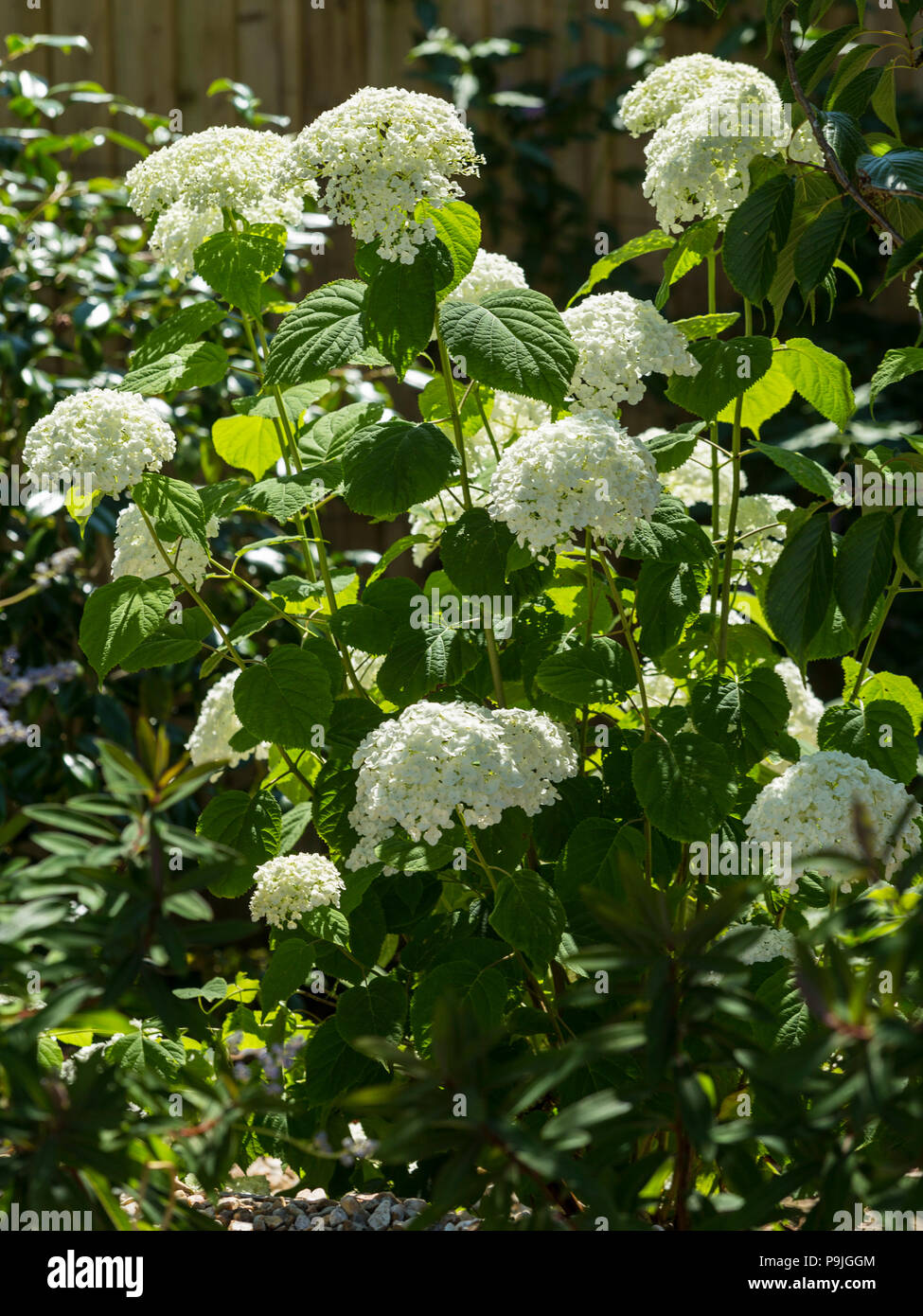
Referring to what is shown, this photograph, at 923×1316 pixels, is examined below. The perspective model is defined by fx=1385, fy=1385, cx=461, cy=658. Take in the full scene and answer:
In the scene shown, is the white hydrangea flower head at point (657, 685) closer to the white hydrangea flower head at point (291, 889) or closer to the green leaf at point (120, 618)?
the white hydrangea flower head at point (291, 889)


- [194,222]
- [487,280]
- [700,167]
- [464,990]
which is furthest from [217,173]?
[464,990]

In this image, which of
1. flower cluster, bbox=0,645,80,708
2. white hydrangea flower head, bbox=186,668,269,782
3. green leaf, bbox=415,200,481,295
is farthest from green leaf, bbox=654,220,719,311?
flower cluster, bbox=0,645,80,708

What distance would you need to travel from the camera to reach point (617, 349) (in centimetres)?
157

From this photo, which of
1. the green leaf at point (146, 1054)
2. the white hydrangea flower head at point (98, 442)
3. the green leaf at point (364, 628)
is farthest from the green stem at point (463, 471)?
the green leaf at point (146, 1054)

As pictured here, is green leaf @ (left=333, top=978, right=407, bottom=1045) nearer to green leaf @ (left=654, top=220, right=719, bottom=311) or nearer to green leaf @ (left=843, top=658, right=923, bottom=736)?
green leaf @ (left=843, top=658, right=923, bottom=736)

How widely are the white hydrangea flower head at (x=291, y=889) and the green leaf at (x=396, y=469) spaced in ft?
1.46

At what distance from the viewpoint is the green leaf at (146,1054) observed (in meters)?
1.64

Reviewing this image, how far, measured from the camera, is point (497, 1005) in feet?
4.92

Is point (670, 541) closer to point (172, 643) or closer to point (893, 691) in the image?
point (893, 691)

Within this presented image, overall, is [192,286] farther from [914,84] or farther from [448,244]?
[914,84]

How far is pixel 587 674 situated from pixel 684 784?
0.55ft

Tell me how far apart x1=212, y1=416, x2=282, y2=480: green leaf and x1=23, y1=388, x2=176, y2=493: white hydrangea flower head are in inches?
12.1
